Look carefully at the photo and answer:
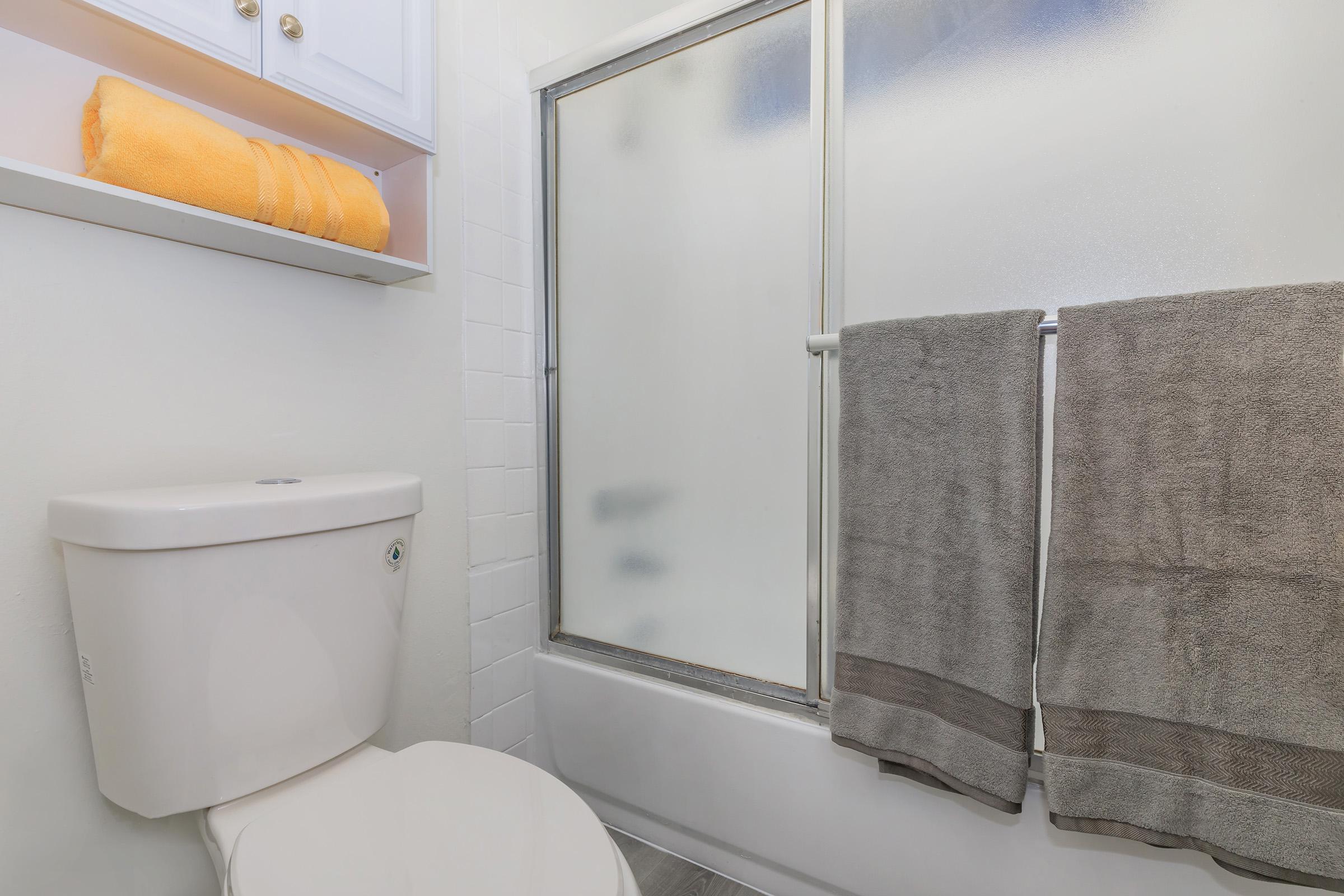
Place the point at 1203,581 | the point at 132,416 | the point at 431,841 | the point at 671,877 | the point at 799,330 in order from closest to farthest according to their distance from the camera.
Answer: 1. the point at 431,841
2. the point at 1203,581
3. the point at 132,416
4. the point at 799,330
5. the point at 671,877

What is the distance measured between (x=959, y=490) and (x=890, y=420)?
0.14 metres

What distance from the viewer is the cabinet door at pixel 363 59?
2.94 ft

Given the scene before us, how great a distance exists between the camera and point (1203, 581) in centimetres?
77

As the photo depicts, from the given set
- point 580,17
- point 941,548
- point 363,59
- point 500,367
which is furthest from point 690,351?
point 580,17

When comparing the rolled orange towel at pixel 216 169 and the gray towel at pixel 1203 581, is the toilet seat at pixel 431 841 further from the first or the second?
the rolled orange towel at pixel 216 169

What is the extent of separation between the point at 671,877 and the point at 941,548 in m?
0.85

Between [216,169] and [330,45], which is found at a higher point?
[330,45]

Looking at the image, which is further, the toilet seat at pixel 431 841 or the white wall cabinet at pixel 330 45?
the white wall cabinet at pixel 330 45

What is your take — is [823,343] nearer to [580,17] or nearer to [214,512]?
[214,512]

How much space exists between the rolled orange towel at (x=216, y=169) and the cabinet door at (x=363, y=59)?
0.10 m

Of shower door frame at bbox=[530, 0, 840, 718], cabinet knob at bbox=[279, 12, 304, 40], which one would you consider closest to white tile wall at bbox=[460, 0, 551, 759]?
shower door frame at bbox=[530, 0, 840, 718]

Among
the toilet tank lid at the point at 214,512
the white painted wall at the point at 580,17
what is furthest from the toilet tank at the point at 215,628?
the white painted wall at the point at 580,17

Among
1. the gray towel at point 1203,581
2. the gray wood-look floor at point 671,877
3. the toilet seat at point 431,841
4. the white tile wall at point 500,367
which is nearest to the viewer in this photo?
the toilet seat at point 431,841

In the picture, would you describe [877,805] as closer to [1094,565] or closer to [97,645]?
[1094,565]
